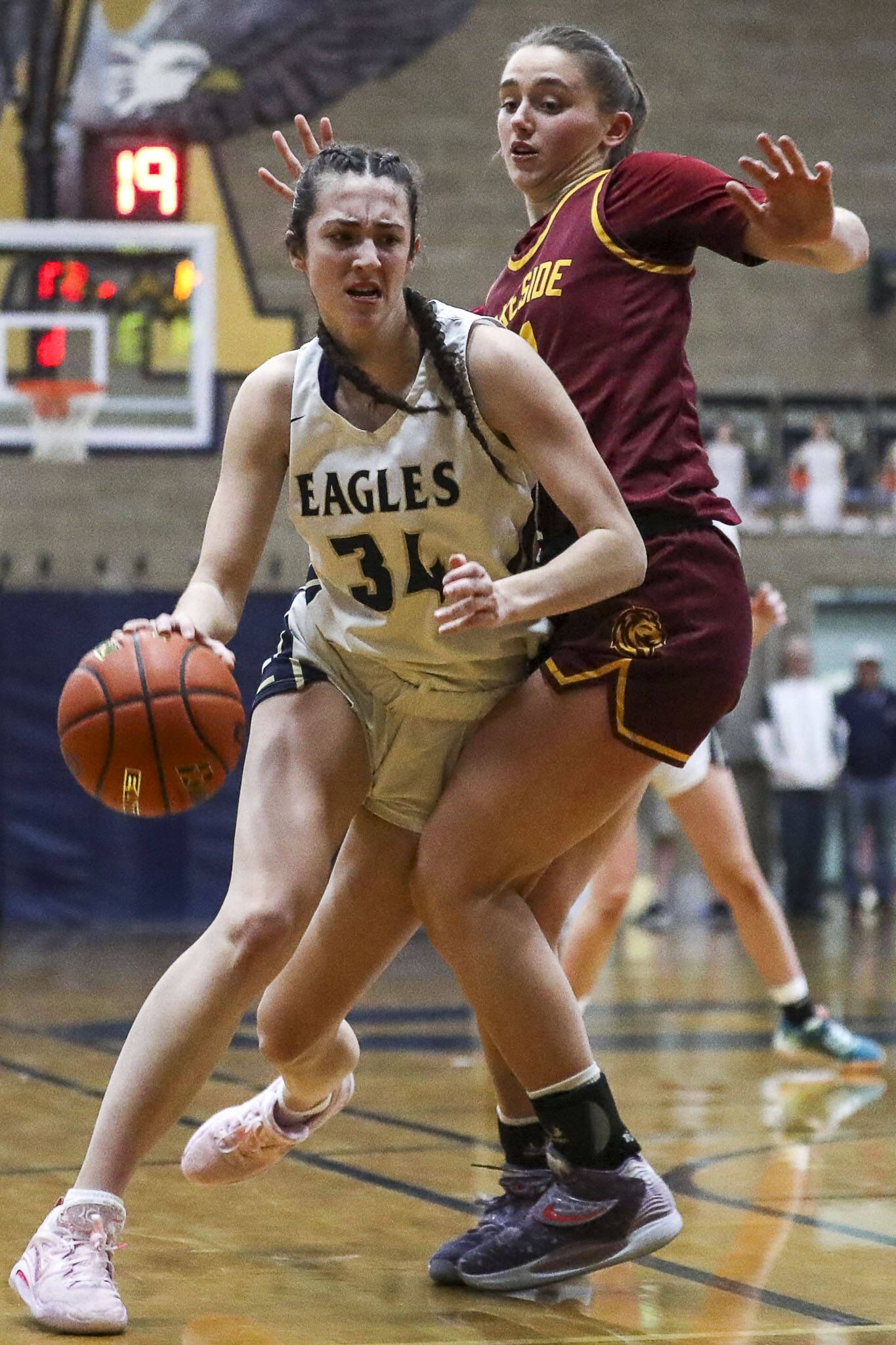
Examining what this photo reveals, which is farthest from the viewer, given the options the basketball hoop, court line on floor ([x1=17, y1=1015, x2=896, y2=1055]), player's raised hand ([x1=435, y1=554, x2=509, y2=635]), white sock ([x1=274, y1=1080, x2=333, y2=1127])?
the basketball hoop

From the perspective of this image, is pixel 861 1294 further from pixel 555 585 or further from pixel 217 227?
pixel 217 227

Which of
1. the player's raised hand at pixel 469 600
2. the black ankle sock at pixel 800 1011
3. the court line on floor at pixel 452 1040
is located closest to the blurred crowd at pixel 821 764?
the court line on floor at pixel 452 1040

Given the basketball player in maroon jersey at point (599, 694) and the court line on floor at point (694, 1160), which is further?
the court line on floor at point (694, 1160)

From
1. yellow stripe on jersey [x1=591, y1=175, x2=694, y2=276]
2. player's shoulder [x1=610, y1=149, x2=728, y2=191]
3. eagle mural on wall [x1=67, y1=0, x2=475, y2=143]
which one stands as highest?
eagle mural on wall [x1=67, y1=0, x2=475, y2=143]

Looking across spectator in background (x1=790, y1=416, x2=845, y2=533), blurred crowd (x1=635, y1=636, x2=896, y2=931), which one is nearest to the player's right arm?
blurred crowd (x1=635, y1=636, x2=896, y2=931)

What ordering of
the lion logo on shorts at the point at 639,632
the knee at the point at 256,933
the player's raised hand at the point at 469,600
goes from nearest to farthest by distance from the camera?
the player's raised hand at the point at 469,600
the knee at the point at 256,933
the lion logo on shorts at the point at 639,632

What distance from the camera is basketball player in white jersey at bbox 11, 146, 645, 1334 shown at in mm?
2629

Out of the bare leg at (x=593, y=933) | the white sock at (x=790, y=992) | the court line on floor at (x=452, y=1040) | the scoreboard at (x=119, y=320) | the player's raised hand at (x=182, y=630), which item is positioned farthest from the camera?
the scoreboard at (x=119, y=320)

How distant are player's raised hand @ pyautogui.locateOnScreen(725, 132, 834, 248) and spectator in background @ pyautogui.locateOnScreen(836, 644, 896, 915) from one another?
9654 millimetres

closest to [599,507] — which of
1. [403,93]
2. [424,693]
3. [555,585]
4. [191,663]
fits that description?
[555,585]

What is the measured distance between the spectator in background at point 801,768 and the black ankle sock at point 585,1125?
9364 mm

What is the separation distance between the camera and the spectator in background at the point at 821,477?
1320 cm

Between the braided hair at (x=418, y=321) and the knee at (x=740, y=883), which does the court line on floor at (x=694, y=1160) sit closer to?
the knee at (x=740, y=883)

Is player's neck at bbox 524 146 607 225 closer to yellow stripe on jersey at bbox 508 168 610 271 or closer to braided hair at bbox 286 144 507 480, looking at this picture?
yellow stripe on jersey at bbox 508 168 610 271
